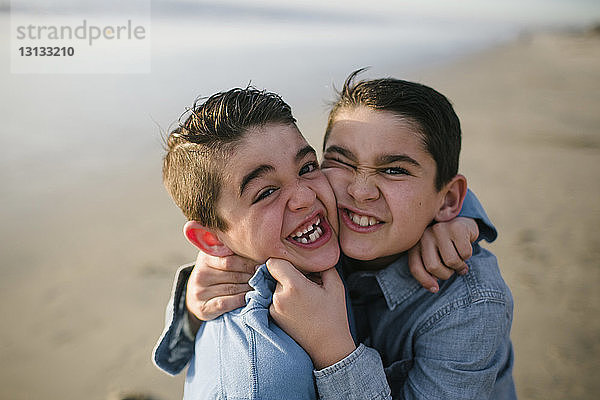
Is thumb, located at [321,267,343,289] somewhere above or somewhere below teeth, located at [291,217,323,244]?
below

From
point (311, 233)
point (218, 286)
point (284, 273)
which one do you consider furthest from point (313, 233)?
point (218, 286)

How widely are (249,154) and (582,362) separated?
324cm

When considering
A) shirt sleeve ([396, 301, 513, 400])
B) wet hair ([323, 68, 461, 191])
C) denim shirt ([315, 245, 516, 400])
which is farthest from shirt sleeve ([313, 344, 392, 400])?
wet hair ([323, 68, 461, 191])

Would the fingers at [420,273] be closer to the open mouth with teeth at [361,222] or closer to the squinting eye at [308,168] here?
the open mouth with teeth at [361,222]

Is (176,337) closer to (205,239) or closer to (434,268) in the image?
(205,239)

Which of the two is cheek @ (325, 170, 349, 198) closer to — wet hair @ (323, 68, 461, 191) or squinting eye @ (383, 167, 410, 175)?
squinting eye @ (383, 167, 410, 175)

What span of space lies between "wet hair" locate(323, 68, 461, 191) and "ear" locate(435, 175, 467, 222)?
34 mm

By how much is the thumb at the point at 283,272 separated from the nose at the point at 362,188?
40 cm

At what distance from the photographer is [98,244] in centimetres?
539

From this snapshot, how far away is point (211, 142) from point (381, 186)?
0.70m

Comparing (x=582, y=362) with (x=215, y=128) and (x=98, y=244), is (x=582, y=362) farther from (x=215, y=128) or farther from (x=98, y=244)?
(x=98, y=244)

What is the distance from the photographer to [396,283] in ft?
7.62

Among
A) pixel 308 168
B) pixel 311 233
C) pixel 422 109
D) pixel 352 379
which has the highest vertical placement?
pixel 422 109

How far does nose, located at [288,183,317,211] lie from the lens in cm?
205
